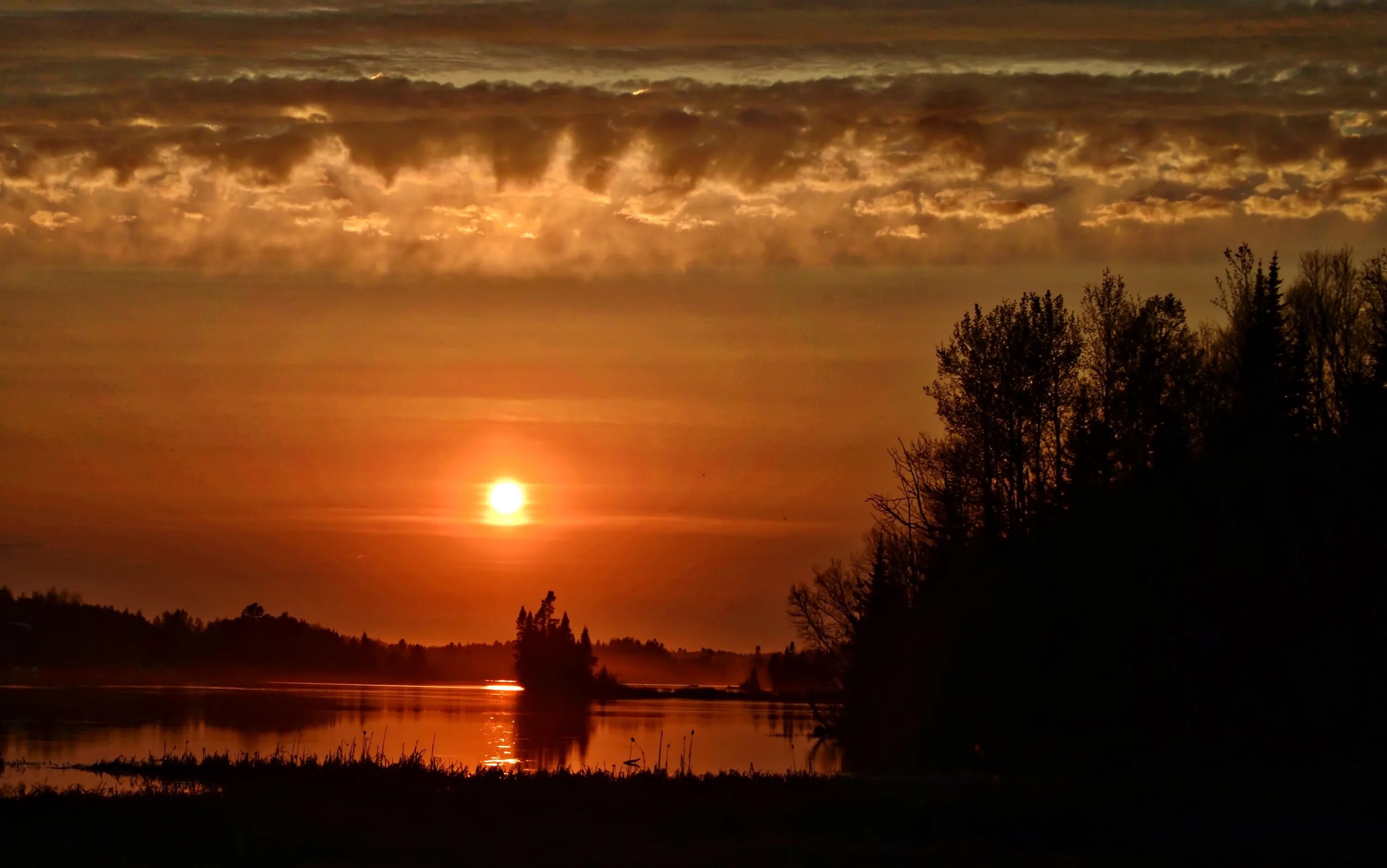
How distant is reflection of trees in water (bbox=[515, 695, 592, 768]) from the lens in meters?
55.0

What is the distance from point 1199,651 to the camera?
43.3m

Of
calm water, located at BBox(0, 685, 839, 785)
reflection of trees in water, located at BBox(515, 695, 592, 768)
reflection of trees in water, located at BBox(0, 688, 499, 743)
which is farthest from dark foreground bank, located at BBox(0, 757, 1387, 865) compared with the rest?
reflection of trees in water, located at BBox(0, 688, 499, 743)

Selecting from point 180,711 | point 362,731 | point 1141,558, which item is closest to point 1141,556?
point 1141,558

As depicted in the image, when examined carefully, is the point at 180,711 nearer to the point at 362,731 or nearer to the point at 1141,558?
the point at 362,731

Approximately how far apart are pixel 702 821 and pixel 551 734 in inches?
2266

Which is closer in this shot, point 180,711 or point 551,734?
point 551,734

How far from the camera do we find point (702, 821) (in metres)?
24.8

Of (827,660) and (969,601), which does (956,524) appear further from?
(827,660)

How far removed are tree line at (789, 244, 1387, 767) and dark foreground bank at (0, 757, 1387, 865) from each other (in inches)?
402

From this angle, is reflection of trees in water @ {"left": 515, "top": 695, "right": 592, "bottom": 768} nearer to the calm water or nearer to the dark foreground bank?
the calm water

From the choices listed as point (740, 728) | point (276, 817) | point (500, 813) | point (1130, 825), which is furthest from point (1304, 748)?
point (740, 728)

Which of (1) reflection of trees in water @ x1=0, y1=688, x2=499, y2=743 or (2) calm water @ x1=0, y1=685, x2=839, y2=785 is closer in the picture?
(2) calm water @ x1=0, y1=685, x2=839, y2=785

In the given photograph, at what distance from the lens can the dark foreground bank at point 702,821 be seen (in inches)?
830

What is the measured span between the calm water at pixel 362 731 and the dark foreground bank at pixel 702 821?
8295 mm
